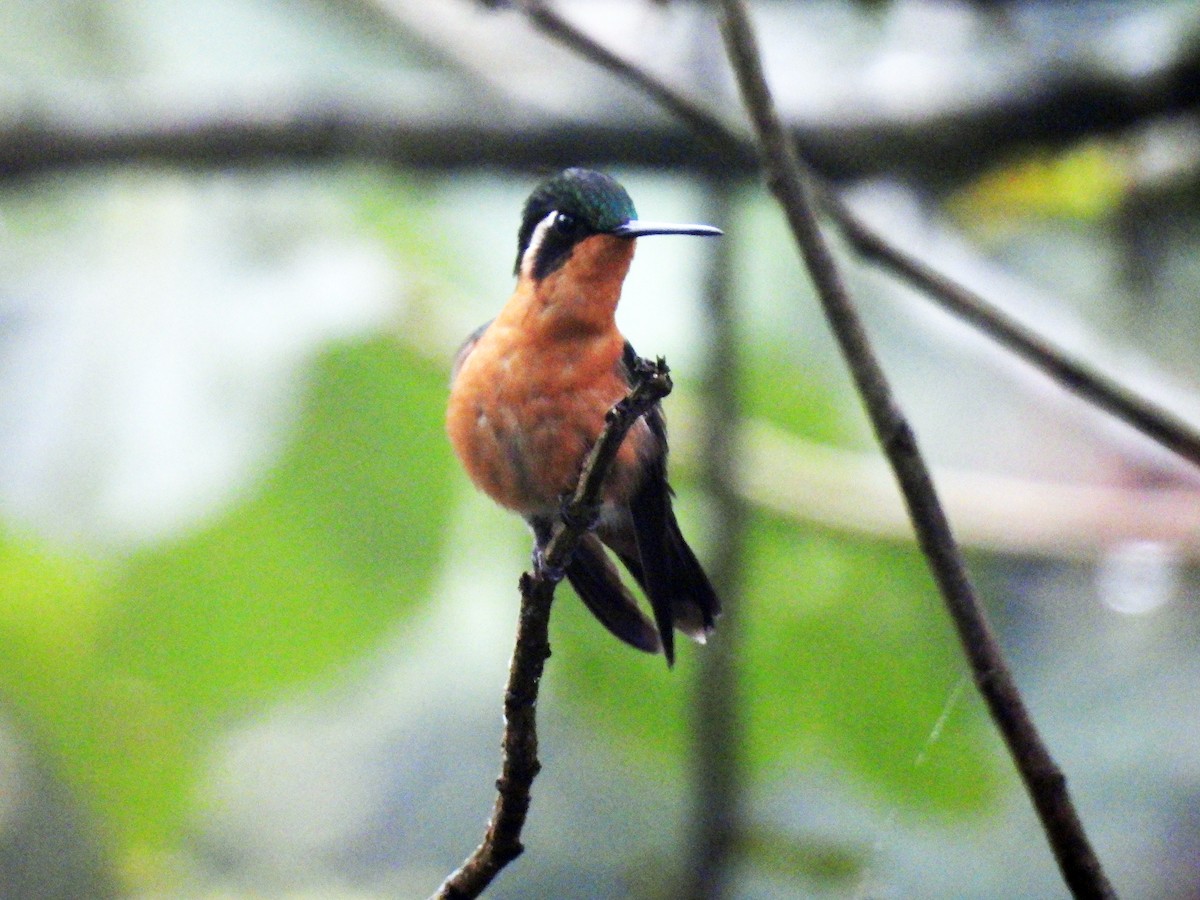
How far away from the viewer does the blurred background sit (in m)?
3.60

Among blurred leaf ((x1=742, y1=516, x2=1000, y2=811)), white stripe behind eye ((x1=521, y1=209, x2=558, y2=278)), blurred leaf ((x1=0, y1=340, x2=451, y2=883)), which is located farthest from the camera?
blurred leaf ((x1=0, y1=340, x2=451, y2=883))

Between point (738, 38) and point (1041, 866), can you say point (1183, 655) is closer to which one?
point (1041, 866)

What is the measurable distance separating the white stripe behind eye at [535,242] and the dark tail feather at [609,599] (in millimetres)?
369

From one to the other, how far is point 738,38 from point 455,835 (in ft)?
8.57

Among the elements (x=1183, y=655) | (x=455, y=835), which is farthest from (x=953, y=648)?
(x=455, y=835)

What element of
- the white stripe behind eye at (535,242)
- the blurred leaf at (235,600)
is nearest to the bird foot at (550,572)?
the white stripe behind eye at (535,242)

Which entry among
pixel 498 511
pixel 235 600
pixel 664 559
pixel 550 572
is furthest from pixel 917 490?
pixel 235 600

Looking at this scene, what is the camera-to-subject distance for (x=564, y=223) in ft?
5.66

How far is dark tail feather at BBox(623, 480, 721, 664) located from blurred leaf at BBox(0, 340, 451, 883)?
6.61 feet

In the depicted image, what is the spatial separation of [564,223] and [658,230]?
0.33 m

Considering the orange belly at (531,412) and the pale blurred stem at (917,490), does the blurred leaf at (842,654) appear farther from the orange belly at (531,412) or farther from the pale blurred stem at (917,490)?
the pale blurred stem at (917,490)

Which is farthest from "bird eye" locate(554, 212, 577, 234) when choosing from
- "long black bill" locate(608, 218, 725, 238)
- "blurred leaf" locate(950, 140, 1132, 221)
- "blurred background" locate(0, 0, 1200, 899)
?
"blurred leaf" locate(950, 140, 1132, 221)

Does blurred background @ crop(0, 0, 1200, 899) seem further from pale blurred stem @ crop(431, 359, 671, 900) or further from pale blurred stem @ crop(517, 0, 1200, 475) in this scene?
pale blurred stem @ crop(431, 359, 671, 900)

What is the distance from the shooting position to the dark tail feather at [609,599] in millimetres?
2057
